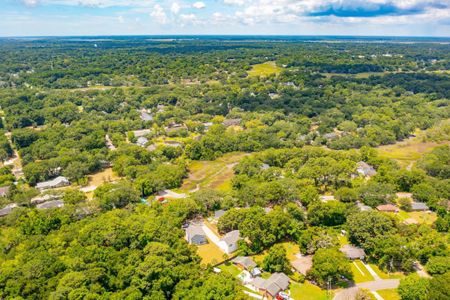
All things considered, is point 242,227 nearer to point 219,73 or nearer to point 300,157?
point 300,157

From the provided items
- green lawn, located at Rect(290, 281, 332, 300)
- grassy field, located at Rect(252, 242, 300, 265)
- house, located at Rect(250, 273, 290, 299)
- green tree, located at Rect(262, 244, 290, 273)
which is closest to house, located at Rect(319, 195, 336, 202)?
grassy field, located at Rect(252, 242, 300, 265)

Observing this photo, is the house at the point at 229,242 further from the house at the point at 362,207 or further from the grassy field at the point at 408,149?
the grassy field at the point at 408,149

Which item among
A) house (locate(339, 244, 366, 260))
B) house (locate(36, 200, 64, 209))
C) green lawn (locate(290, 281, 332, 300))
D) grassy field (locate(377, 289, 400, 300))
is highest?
house (locate(36, 200, 64, 209))

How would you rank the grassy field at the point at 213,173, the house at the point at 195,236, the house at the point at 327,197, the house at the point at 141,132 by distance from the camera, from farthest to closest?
the house at the point at 141,132 → the grassy field at the point at 213,173 → the house at the point at 327,197 → the house at the point at 195,236

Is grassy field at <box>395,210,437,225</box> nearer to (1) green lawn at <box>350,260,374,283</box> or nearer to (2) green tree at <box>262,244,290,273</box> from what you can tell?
(1) green lawn at <box>350,260,374,283</box>

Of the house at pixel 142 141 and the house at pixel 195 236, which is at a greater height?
the house at pixel 142 141

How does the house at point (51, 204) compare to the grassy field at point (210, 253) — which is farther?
the house at point (51, 204)

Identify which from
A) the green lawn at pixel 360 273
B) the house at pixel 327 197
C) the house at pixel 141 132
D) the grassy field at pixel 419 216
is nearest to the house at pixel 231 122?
the house at pixel 141 132
